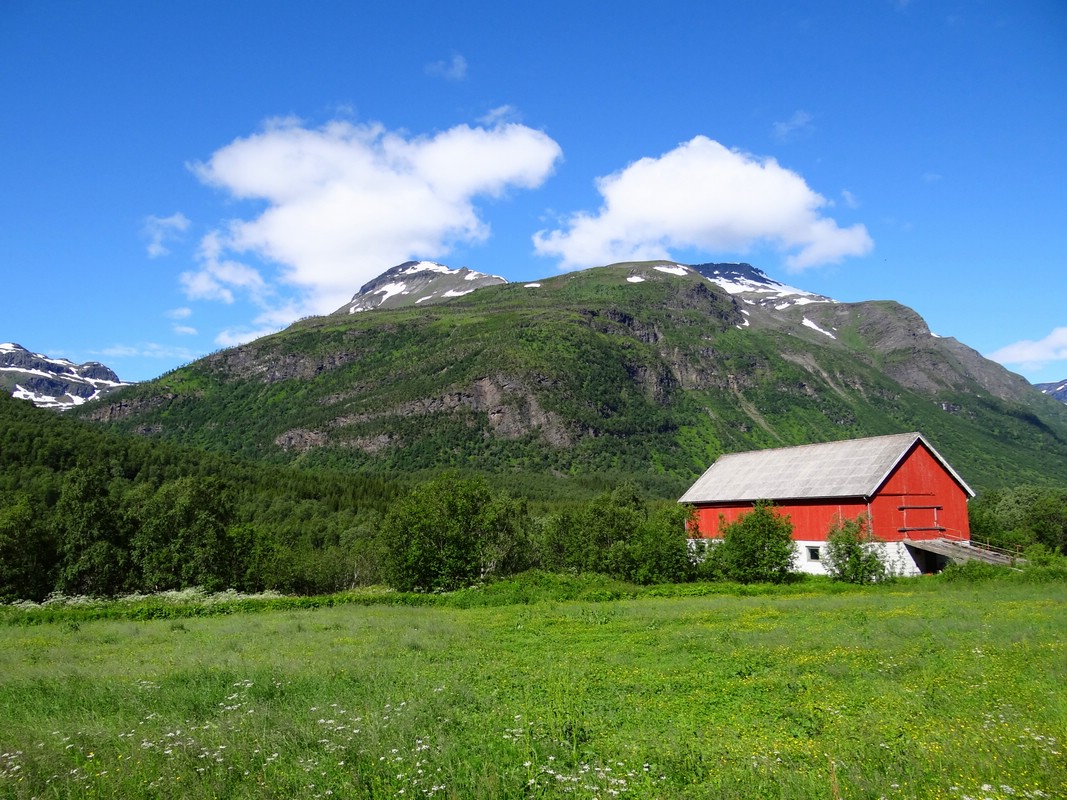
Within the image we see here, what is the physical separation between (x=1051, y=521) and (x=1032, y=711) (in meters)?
84.2

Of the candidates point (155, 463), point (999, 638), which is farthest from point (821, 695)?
point (155, 463)

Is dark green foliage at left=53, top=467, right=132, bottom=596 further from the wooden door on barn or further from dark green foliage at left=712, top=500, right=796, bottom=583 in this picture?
the wooden door on barn

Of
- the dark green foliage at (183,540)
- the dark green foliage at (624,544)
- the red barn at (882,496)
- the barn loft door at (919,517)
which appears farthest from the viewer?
the dark green foliage at (183,540)

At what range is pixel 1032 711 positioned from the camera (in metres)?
11.3

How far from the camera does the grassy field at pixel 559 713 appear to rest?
28.3ft

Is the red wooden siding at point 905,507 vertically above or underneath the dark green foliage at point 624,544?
above

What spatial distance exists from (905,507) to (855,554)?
26.1 feet

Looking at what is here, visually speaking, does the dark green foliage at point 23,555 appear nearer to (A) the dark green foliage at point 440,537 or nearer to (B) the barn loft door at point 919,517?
(A) the dark green foliage at point 440,537

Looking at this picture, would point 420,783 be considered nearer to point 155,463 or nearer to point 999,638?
point 999,638

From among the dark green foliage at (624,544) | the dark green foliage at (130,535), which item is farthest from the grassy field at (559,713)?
the dark green foliage at (130,535)

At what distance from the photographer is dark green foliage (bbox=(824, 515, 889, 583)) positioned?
4053cm

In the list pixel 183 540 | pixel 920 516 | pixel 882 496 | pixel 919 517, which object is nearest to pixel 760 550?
pixel 882 496

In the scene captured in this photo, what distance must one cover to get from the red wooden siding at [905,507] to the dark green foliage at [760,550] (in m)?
5.07

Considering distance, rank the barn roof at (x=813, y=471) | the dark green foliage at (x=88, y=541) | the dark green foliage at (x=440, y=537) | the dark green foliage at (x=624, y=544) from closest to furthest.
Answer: the dark green foliage at (x=624, y=544)
the barn roof at (x=813, y=471)
the dark green foliage at (x=440, y=537)
the dark green foliage at (x=88, y=541)
